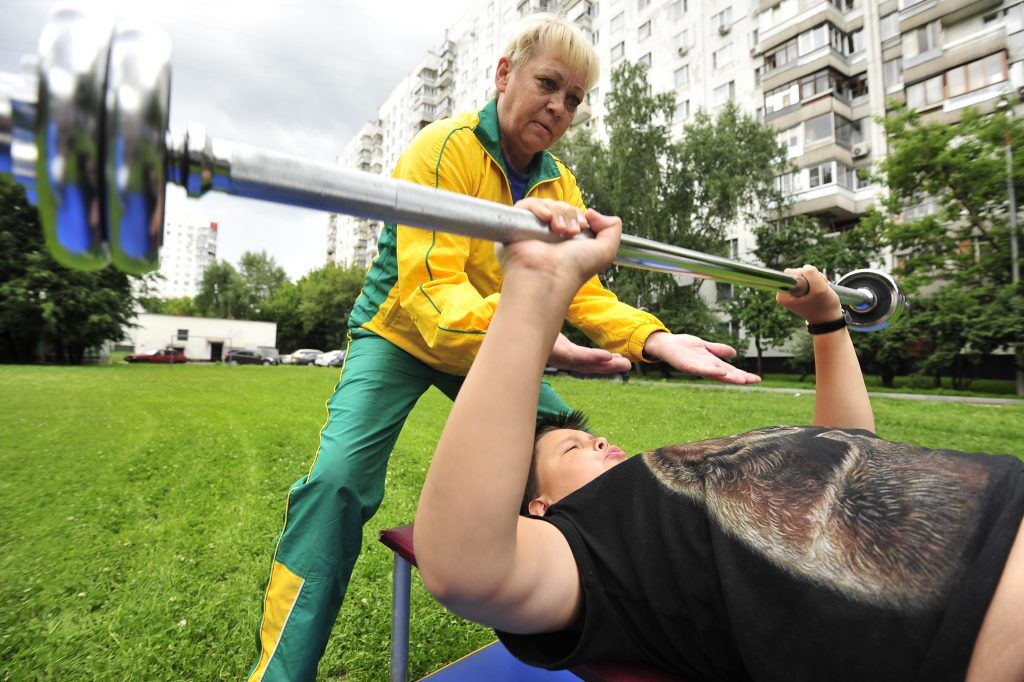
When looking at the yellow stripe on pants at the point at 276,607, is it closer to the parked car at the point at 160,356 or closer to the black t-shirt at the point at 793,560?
the black t-shirt at the point at 793,560

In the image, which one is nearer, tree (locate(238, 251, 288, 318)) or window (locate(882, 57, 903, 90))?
window (locate(882, 57, 903, 90))

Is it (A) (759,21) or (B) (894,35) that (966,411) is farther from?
(A) (759,21)

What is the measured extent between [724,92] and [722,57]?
1603 mm

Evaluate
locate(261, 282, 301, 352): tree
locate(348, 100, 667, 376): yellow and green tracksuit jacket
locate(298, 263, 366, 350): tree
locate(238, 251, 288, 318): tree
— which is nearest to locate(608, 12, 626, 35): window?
locate(298, 263, 366, 350): tree

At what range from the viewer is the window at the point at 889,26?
2166 cm

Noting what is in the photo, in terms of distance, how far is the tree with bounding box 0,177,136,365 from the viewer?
20127 millimetres

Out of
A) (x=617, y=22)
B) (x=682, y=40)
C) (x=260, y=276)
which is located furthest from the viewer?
(x=260, y=276)

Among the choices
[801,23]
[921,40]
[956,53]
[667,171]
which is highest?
[801,23]

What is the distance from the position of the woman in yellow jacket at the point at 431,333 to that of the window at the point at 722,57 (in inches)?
1137

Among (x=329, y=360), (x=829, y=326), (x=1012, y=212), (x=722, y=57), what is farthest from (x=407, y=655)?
(x=329, y=360)

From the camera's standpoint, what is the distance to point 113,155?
612 mm

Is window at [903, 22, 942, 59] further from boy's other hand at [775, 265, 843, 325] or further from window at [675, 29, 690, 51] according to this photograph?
boy's other hand at [775, 265, 843, 325]

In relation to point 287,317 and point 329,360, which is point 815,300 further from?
point 287,317

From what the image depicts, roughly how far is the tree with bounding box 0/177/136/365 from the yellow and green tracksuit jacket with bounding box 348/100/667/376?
21852mm
